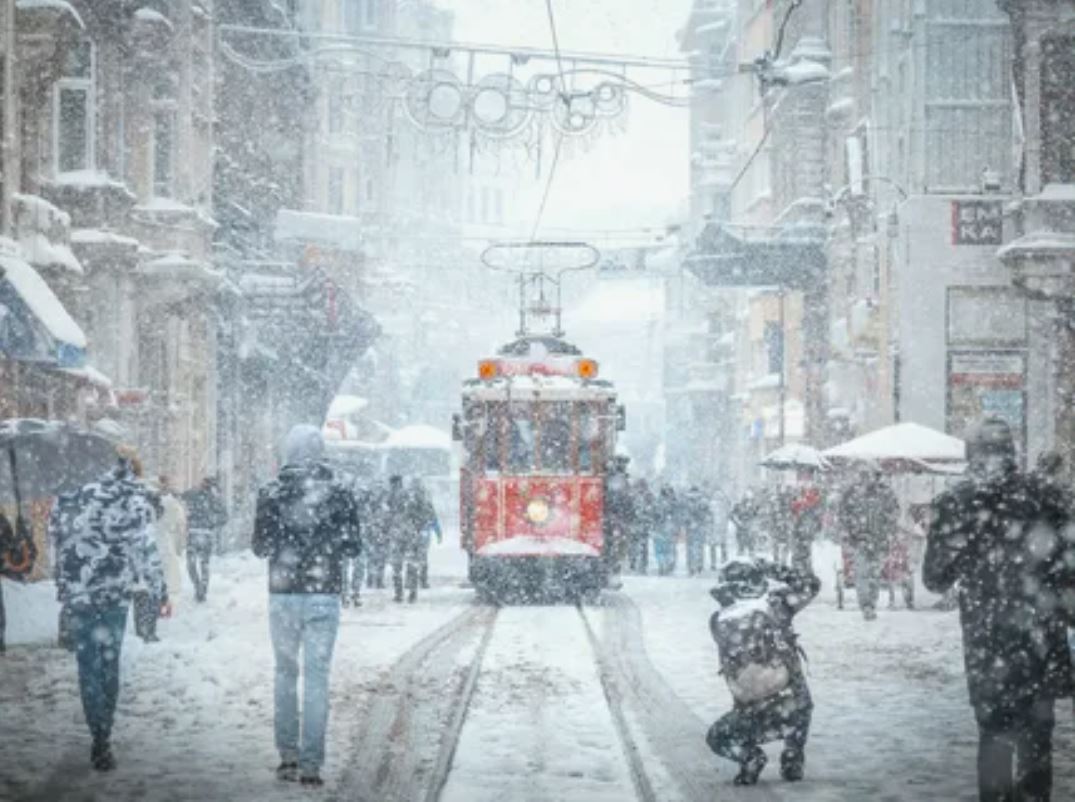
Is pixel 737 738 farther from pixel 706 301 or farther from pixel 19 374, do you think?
pixel 706 301

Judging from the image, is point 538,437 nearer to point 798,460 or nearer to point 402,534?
point 402,534

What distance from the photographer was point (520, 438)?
24.7m

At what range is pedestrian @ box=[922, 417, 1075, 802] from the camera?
7.29 meters

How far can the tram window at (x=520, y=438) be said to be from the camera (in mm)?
24609

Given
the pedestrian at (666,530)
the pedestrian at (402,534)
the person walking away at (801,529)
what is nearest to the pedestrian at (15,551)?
the pedestrian at (402,534)

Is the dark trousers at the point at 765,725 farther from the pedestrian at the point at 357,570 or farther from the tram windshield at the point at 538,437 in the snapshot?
the tram windshield at the point at 538,437

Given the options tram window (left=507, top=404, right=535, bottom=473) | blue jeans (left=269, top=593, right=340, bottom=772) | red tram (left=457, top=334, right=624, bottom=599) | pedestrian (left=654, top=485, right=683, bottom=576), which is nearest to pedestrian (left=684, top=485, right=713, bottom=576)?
pedestrian (left=654, top=485, right=683, bottom=576)

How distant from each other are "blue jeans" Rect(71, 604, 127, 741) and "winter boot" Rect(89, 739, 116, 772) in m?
0.03

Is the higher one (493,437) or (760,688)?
(493,437)

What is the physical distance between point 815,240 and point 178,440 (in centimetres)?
1675

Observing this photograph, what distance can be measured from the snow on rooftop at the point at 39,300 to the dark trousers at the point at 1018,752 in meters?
16.0

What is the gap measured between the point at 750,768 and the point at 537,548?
1441 centimetres

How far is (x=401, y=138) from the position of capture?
9000cm

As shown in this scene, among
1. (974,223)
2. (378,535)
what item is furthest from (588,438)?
(974,223)
